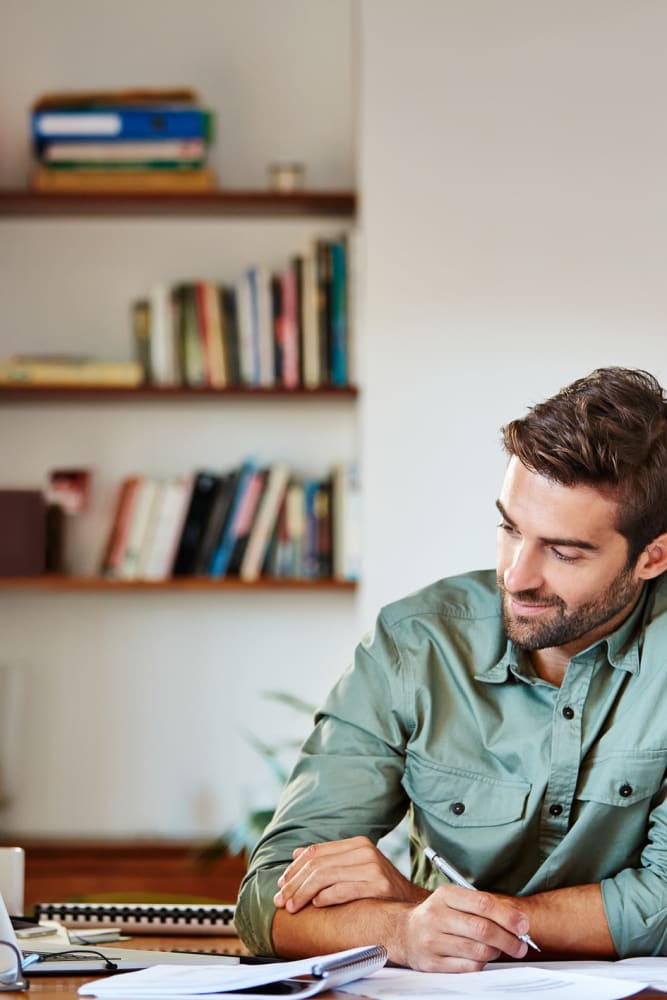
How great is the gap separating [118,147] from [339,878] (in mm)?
2378

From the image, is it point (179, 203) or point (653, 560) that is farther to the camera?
point (179, 203)

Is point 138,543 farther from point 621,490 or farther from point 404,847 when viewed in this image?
point 621,490

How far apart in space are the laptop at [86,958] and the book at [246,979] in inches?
2.9

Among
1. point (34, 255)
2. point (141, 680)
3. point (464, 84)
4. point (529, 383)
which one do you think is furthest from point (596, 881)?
point (34, 255)

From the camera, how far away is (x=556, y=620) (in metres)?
1.55

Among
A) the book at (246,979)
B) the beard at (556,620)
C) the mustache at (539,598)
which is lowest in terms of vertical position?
the book at (246,979)

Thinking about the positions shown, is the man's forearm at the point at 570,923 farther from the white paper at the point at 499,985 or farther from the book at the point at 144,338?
the book at the point at 144,338

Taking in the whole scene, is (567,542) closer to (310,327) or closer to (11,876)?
(11,876)

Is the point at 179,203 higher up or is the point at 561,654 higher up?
the point at 179,203

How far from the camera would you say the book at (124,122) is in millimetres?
3271

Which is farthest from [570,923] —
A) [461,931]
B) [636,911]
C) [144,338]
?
[144,338]

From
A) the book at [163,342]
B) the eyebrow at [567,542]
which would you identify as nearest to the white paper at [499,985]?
the eyebrow at [567,542]

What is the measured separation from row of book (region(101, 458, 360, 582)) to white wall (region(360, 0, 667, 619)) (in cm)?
48

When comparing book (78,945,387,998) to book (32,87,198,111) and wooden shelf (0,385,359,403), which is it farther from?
book (32,87,198,111)
